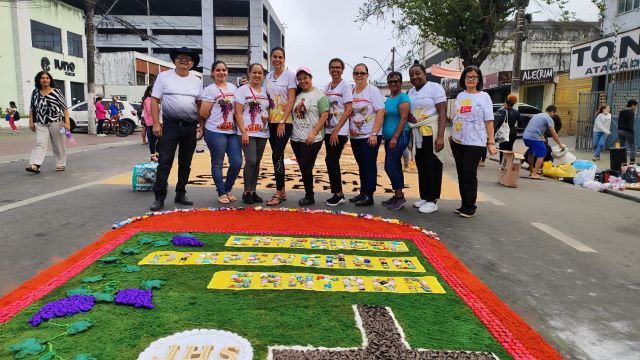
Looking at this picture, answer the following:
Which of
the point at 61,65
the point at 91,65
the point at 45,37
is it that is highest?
the point at 45,37

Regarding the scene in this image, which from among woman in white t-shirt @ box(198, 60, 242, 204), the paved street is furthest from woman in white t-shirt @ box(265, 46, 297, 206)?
the paved street

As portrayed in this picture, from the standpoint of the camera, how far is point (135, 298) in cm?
279

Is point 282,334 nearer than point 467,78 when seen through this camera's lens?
Yes

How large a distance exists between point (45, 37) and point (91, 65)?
45.4 ft

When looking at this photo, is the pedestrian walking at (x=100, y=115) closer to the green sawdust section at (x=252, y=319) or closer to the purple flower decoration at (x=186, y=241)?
the purple flower decoration at (x=186, y=241)

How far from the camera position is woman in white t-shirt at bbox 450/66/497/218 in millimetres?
5473

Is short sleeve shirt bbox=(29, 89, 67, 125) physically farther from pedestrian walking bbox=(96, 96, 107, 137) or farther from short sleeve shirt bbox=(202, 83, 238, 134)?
pedestrian walking bbox=(96, 96, 107, 137)

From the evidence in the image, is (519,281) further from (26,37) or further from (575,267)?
(26,37)

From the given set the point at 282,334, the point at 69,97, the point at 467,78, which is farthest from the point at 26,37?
the point at 282,334

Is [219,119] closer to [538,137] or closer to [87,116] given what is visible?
[538,137]

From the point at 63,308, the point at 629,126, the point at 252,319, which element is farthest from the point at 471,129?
the point at 629,126

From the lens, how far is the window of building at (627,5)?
A: 60.6ft

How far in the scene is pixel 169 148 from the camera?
5551mm

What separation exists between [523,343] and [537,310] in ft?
1.97
